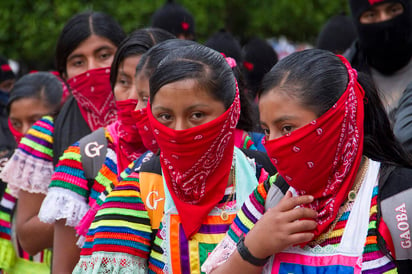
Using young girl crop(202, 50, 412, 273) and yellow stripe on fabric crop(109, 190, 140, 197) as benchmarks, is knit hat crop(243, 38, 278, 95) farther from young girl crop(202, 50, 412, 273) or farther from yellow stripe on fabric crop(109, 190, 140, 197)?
young girl crop(202, 50, 412, 273)

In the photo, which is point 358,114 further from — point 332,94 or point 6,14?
point 6,14

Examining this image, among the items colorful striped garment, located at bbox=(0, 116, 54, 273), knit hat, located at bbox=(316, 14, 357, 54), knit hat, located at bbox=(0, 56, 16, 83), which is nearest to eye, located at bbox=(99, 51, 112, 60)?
colorful striped garment, located at bbox=(0, 116, 54, 273)

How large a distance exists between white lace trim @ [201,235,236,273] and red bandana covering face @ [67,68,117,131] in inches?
73.4

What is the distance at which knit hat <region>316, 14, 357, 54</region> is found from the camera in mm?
7673

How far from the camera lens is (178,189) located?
3.12 m

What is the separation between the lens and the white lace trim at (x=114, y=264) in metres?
2.99

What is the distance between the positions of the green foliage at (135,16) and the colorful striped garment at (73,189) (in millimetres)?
8457

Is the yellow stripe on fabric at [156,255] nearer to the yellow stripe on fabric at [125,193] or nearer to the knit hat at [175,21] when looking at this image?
the yellow stripe on fabric at [125,193]

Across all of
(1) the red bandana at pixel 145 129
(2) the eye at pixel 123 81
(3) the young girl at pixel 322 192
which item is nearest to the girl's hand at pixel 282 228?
(3) the young girl at pixel 322 192

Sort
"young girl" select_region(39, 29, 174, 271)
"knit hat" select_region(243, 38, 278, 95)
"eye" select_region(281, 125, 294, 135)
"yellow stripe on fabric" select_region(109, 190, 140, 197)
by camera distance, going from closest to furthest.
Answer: "eye" select_region(281, 125, 294, 135)
"yellow stripe on fabric" select_region(109, 190, 140, 197)
"young girl" select_region(39, 29, 174, 271)
"knit hat" select_region(243, 38, 278, 95)

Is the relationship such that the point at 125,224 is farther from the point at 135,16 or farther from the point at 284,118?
the point at 135,16

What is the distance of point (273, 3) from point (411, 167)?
10.5 m

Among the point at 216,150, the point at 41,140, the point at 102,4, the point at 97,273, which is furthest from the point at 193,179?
the point at 102,4

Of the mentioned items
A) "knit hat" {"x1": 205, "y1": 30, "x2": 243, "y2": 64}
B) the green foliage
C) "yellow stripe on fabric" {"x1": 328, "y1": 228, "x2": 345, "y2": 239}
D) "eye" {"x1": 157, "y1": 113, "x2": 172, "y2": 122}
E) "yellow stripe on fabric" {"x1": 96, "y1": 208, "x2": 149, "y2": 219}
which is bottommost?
"yellow stripe on fabric" {"x1": 328, "y1": 228, "x2": 345, "y2": 239}
